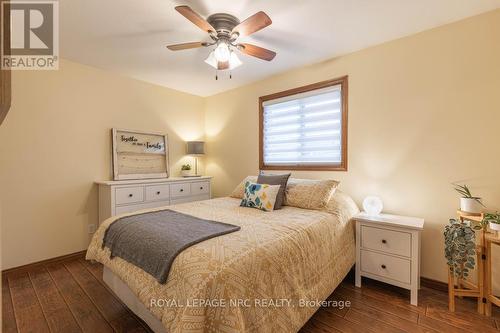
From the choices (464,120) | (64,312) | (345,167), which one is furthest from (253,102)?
(64,312)

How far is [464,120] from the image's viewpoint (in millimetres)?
2107

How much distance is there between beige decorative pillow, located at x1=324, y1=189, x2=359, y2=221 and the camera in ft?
7.46

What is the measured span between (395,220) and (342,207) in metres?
0.46

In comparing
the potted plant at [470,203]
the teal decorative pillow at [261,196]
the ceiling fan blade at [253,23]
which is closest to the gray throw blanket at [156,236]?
the teal decorative pillow at [261,196]

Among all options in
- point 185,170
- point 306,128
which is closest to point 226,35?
point 306,128

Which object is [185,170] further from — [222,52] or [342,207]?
[342,207]

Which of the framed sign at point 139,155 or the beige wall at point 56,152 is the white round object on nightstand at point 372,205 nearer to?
the framed sign at point 139,155

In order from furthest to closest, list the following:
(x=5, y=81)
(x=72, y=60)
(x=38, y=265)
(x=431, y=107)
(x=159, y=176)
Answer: (x=159, y=176) < (x=72, y=60) < (x=38, y=265) < (x=431, y=107) < (x=5, y=81)

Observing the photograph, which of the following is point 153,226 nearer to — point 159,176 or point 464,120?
point 159,176

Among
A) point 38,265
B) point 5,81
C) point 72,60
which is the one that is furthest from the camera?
point 72,60

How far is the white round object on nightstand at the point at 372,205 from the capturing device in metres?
2.38

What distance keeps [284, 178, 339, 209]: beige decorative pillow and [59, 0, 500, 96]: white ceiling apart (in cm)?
147

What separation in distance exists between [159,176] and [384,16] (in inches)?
131

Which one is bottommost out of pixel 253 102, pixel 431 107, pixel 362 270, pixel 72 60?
pixel 362 270
